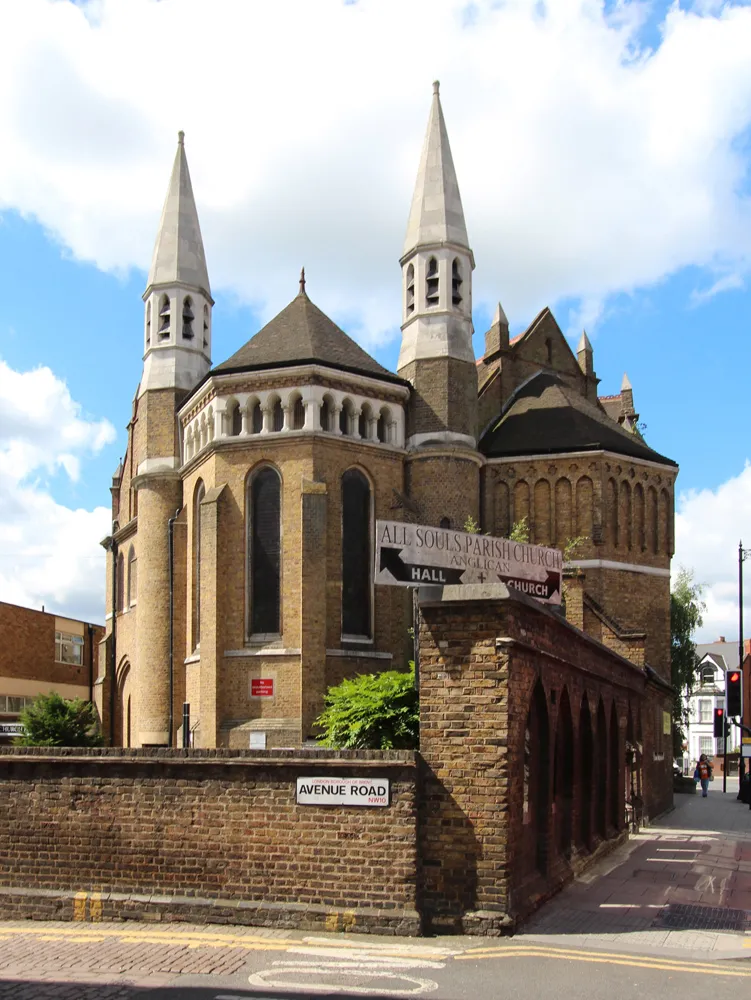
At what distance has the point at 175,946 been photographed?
10.9 meters

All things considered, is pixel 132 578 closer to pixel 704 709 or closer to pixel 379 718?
pixel 379 718

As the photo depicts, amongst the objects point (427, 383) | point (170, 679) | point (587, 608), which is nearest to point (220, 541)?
point (170, 679)

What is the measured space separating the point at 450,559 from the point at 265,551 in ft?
51.0

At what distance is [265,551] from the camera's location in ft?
93.5

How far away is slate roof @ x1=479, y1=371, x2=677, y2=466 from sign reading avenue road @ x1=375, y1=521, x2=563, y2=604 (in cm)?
1733

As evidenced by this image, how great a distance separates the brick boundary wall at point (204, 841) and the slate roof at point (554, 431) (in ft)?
73.1

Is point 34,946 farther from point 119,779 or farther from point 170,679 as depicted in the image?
point 170,679

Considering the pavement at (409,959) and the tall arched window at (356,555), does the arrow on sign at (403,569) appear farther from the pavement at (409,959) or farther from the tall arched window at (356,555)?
the tall arched window at (356,555)

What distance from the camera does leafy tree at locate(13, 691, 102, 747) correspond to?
2886 cm

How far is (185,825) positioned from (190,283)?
26.0m

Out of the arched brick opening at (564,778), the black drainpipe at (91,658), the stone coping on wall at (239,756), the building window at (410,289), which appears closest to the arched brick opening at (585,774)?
the arched brick opening at (564,778)

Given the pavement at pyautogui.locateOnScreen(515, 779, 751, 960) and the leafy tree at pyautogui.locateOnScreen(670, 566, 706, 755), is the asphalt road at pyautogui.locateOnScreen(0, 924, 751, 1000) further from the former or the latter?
the leafy tree at pyautogui.locateOnScreen(670, 566, 706, 755)

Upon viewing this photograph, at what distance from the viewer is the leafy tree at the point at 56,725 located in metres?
28.9

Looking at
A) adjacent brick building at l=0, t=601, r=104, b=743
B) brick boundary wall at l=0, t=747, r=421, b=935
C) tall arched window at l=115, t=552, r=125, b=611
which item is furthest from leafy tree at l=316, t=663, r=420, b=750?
adjacent brick building at l=0, t=601, r=104, b=743
